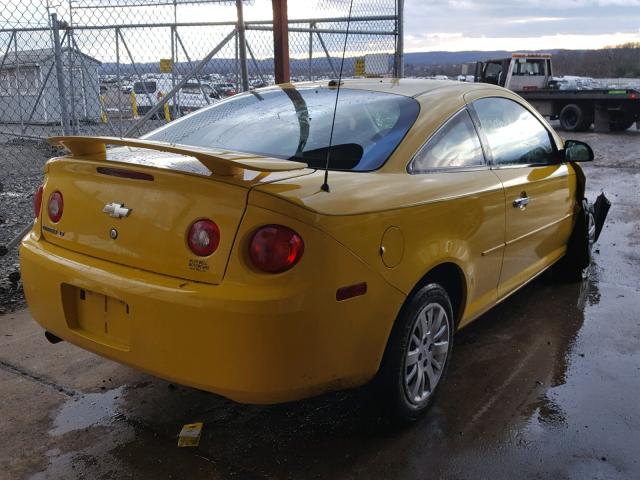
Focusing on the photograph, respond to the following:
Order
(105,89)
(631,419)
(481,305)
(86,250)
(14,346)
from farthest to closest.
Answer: (105,89)
(14,346)
(481,305)
(631,419)
(86,250)

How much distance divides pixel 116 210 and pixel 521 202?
2.32 metres

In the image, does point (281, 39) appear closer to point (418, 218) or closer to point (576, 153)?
point (576, 153)

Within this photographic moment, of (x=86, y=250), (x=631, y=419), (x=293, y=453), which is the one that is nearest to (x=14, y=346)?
(x=86, y=250)

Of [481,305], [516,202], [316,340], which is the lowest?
[481,305]

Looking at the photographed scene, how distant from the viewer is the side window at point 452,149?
9.84 feet

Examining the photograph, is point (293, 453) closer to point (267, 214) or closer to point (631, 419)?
point (267, 214)

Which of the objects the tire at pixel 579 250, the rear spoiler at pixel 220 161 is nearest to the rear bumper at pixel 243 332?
the rear spoiler at pixel 220 161

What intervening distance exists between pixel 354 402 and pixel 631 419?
4.47 ft

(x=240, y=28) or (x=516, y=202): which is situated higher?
(x=240, y=28)

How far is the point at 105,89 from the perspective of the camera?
9703mm

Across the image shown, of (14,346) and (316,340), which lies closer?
(316,340)

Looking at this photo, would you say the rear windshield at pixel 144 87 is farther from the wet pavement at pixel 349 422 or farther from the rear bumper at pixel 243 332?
the rear bumper at pixel 243 332

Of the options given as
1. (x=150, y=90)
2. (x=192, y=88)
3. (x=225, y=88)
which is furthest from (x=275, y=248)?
(x=150, y=90)

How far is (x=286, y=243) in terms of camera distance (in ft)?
7.32
